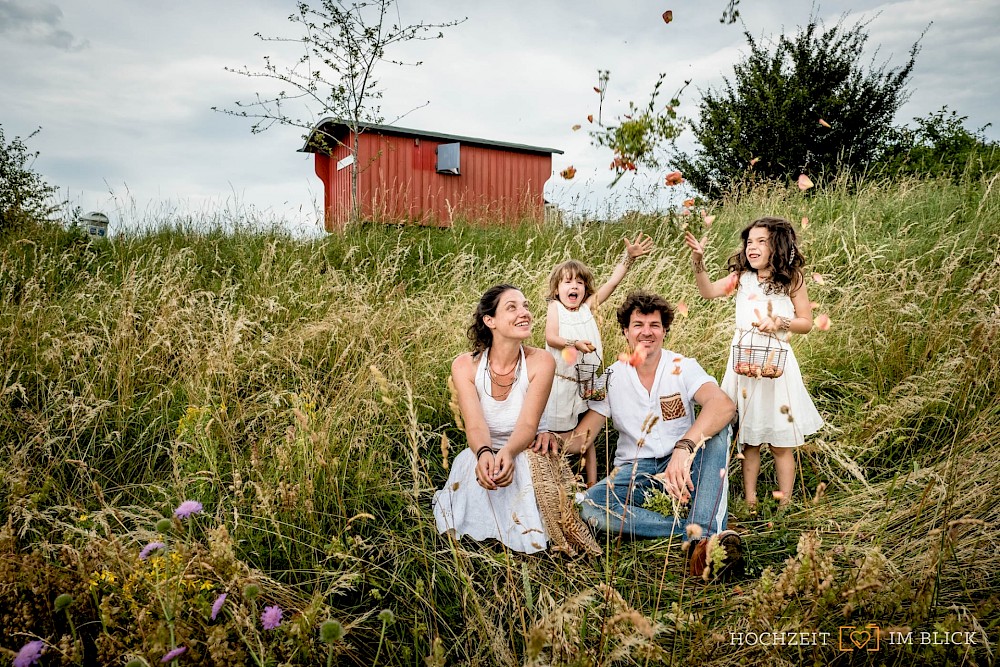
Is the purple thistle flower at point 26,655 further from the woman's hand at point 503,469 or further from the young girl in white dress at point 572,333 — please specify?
the young girl in white dress at point 572,333

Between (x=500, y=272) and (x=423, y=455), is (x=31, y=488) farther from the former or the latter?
(x=500, y=272)

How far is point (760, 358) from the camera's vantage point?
291 centimetres

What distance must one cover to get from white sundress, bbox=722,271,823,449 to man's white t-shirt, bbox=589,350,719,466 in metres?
0.25

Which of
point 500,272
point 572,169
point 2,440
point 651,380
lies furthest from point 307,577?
point 500,272

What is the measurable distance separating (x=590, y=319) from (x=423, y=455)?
45.9 inches

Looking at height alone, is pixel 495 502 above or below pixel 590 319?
below

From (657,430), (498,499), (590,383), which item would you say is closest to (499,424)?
(498,499)

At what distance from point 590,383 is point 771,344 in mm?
878

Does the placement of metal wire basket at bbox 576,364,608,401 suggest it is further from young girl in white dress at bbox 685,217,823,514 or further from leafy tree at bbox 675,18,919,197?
leafy tree at bbox 675,18,919,197

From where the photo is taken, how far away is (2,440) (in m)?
3.16

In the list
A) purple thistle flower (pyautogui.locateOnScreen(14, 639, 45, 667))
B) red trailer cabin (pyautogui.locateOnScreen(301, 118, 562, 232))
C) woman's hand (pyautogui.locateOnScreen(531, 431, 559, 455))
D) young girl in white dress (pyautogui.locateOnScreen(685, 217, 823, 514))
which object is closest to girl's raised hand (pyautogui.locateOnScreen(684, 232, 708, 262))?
young girl in white dress (pyautogui.locateOnScreen(685, 217, 823, 514))

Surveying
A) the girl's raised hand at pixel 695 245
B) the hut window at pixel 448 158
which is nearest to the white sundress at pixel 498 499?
the girl's raised hand at pixel 695 245

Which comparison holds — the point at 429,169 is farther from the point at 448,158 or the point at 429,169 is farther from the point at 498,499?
the point at 498,499

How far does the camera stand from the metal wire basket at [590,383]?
314 cm
